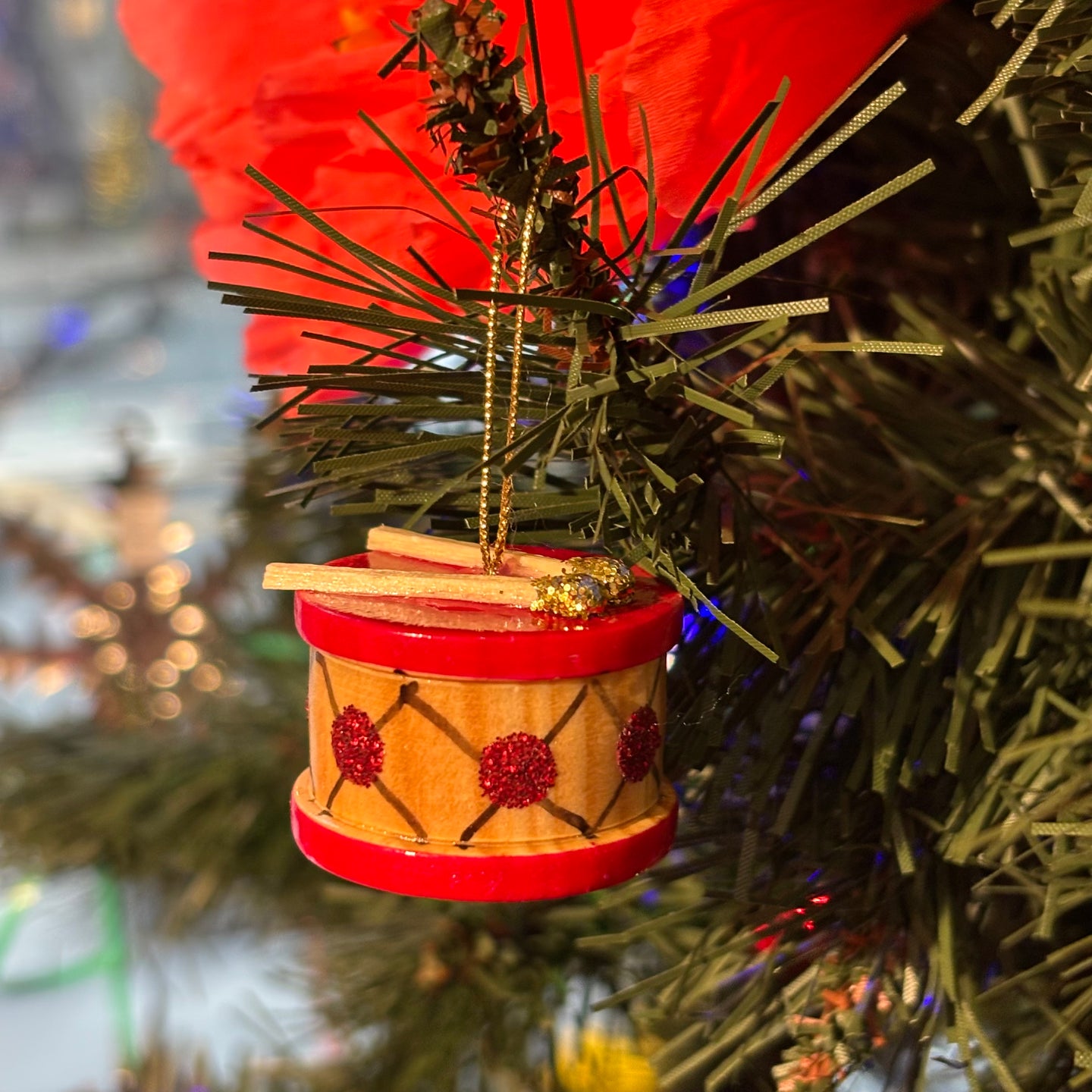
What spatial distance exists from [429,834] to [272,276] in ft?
0.28

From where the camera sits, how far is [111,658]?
0.49 m

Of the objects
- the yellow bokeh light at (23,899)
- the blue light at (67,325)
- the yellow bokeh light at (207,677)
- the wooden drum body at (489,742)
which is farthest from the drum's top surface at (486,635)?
the blue light at (67,325)

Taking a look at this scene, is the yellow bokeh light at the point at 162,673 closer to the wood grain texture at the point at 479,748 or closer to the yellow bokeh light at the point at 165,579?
the yellow bokeh light at the point at 165,579

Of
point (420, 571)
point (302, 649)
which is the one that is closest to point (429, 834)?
point (420, 571)

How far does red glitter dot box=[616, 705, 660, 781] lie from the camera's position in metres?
0.15

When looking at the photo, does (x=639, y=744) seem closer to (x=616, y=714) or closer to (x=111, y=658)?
(x=616, y=714)

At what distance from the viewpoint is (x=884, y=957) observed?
6.9 inches

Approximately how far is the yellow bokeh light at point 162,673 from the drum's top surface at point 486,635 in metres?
0.34

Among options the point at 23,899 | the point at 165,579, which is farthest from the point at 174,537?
the point at 23,899

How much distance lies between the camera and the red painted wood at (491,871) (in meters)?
0.15

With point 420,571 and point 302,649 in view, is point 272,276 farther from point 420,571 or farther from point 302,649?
point 302,649

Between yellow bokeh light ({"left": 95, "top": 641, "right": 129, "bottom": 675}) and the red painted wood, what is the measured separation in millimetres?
357

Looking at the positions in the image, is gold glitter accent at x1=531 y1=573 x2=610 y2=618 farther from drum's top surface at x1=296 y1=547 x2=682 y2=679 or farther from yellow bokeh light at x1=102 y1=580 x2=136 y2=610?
yellow bokeh light at x1=102 y1=580 x2=136 y2=610

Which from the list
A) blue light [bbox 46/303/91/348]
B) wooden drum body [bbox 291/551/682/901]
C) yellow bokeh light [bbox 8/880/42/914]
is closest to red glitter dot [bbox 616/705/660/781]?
wooden drum body [bbox 291/551/682/901]
